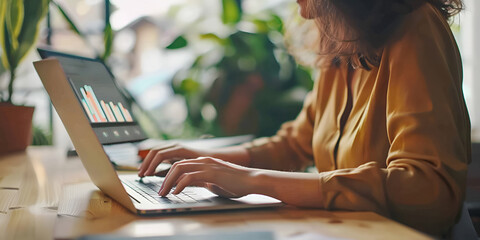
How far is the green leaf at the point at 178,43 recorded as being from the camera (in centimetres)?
263

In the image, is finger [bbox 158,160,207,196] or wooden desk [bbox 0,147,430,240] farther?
finger [bbox 158,160,207,196]

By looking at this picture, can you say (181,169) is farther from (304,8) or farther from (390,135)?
(304,8)

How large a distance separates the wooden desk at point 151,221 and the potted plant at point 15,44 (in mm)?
815

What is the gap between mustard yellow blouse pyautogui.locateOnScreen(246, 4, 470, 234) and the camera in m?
0.72

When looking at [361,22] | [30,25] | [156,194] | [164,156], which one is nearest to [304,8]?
[361,22]

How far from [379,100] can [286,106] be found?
65.6 inches

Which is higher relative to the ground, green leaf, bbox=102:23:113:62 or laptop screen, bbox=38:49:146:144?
green leaf, bbox=102:23:113:62

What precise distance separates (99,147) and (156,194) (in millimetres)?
135

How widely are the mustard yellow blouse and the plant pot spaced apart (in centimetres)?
123

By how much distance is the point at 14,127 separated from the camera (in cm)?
168

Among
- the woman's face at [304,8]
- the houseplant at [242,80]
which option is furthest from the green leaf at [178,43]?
the woman's face at [304,8]

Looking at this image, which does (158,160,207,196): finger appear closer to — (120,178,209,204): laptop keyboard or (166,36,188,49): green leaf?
(120,178,209,204): laptop keyboard

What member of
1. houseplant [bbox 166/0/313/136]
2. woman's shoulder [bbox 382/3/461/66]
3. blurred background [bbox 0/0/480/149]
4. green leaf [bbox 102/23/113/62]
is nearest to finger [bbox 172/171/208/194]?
woman's shoulder [bbox 382/3/461/66]

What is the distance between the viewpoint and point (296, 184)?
727 mm
